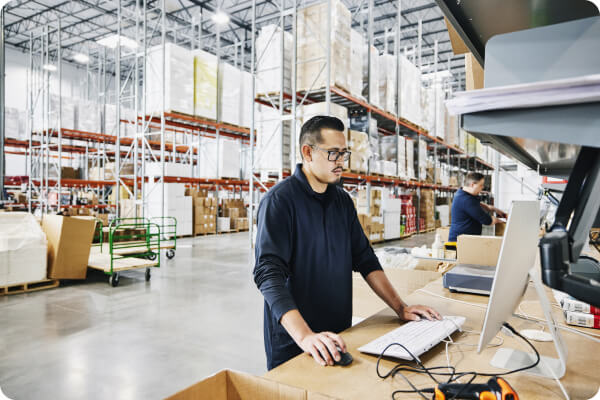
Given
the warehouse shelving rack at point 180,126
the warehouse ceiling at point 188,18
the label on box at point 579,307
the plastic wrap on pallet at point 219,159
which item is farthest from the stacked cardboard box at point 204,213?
the label on box at point 579,307

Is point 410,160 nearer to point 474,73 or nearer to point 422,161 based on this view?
point 422,161

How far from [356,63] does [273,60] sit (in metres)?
1.69

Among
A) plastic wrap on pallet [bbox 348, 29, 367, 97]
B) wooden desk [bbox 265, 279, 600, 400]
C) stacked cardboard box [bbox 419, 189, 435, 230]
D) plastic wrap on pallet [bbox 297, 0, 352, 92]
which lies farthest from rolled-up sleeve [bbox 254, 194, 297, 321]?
stacked cardboard box [bbox 419, 189, 435, 230]

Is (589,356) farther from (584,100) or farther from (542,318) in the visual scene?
(584,100)

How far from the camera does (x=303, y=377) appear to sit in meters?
1.04

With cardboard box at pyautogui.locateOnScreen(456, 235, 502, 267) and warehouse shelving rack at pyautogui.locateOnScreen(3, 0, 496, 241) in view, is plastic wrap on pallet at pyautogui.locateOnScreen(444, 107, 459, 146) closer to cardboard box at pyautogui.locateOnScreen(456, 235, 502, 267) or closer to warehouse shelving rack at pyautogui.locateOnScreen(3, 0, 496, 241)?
warehouse shelving rack at pyautogui.locateOnScreen(3, 0, 496, 241)

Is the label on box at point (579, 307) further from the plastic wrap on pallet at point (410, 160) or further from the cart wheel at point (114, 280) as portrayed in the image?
the plastic wrap on pallet at point (410, 160)

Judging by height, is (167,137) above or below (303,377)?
above

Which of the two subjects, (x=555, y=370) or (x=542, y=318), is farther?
(x=542, y=318)

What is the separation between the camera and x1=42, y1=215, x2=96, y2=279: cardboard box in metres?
5.72

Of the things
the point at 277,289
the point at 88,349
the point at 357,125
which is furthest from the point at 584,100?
the point at 357,125

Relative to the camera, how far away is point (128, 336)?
3734 millimetres

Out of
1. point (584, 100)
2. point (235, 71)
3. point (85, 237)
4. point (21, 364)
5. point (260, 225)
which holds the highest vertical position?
Answer: point (235, 71)

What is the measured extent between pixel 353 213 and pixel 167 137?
15.0 metres
